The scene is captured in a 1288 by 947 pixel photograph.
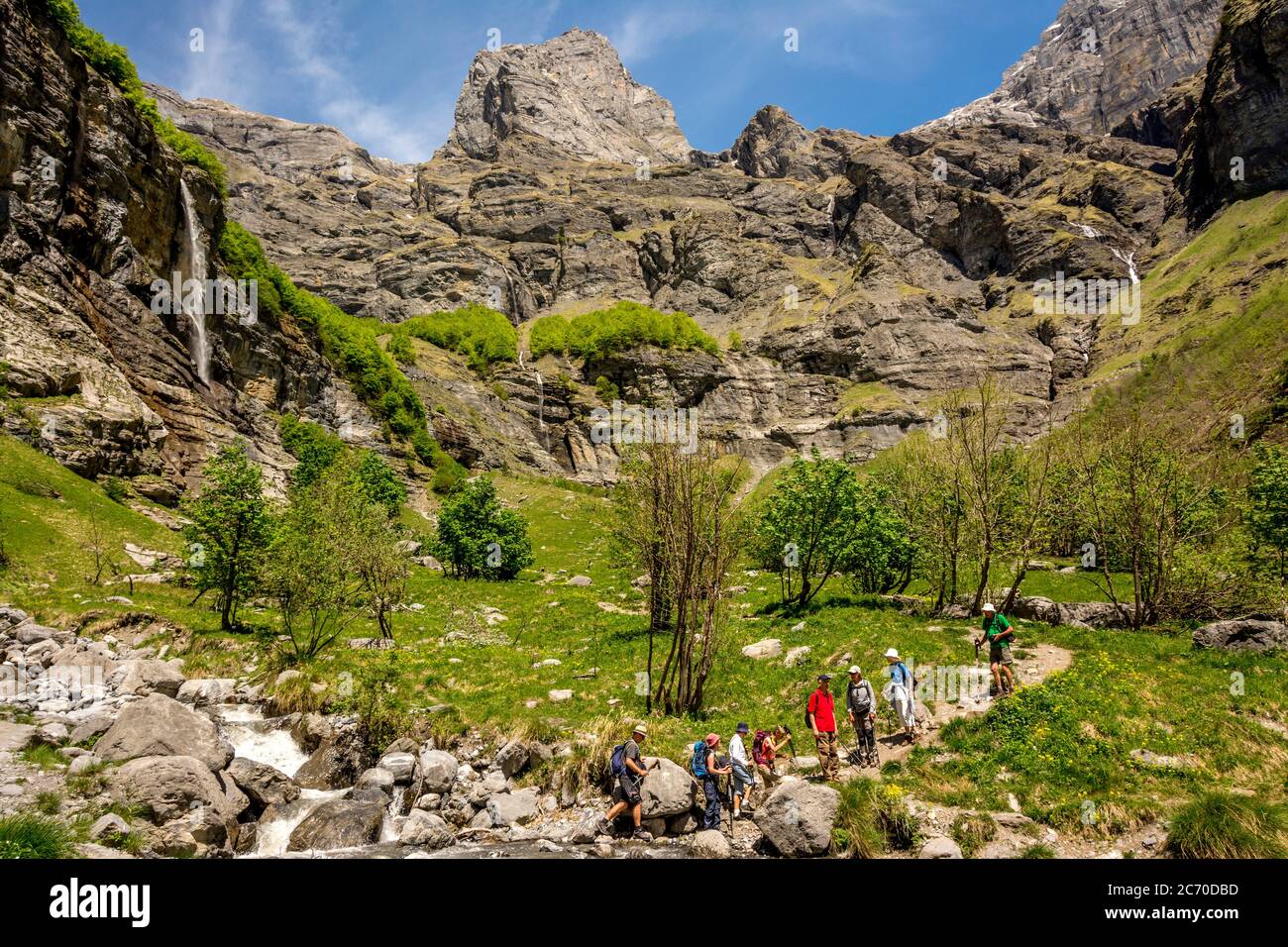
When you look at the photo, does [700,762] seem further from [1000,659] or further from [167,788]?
[167,788]

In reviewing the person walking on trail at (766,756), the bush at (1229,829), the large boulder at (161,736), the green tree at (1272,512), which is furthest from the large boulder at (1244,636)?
the large boulder at (161,736)

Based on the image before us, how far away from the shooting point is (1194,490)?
24031mm

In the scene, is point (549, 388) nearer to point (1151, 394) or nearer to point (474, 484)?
point (474, 484)

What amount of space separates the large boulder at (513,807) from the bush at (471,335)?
109604 mm

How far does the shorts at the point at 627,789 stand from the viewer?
1316 centimetres

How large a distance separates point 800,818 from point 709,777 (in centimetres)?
232

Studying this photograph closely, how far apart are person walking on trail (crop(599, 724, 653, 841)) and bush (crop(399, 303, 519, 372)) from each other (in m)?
111

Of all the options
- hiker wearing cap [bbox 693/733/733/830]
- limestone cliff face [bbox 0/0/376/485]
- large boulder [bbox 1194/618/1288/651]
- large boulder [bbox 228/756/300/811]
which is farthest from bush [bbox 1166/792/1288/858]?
limestone cliff face [bbox 0/0/376/485]

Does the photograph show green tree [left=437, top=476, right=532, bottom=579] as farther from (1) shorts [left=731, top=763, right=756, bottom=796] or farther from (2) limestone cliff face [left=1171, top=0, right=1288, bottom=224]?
(2) limestone cliff face [left=1171, top=0, right=1288, bottom=224]

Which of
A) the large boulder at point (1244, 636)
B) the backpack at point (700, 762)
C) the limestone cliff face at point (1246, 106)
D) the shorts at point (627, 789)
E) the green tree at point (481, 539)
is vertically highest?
the limestone cliff face at point (1246, 106)

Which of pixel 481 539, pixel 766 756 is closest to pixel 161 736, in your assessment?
pixel 766 756

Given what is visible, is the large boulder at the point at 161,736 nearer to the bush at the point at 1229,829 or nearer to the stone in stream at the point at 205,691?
the stone in stream at the point at 205,691

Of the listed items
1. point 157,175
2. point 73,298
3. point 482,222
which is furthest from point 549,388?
point 482,222

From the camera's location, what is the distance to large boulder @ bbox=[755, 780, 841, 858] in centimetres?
1137
